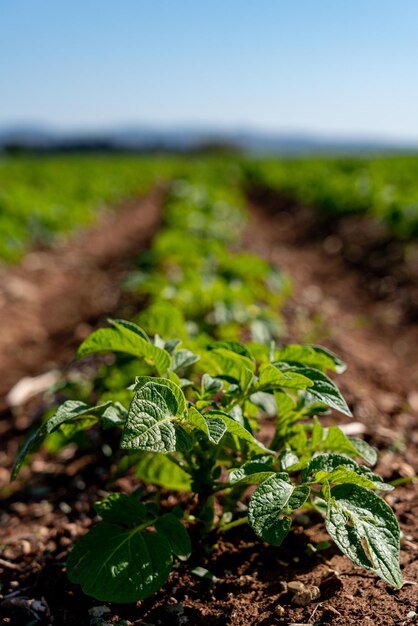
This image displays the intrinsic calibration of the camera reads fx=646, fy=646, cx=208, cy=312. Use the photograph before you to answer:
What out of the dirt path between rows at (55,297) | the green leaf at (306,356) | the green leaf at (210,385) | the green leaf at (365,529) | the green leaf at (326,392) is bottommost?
the dirt path between rows at (55,297)

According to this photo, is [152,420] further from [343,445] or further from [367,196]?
[367,196]

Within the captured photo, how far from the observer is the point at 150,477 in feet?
7.66

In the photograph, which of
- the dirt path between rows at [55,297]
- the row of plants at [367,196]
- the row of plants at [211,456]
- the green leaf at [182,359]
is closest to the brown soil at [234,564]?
the row of plants at [211,456]

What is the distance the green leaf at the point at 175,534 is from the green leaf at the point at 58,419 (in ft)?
1.25

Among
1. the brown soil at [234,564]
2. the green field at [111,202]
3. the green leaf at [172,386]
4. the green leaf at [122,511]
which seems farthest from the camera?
the green field at [111,202]

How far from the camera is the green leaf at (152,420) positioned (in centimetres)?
162

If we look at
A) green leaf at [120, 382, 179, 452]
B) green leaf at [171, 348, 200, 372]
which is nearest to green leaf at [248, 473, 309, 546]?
green leaf at [120, 382, 179, 452]

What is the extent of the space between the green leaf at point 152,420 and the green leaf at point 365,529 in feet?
1.54

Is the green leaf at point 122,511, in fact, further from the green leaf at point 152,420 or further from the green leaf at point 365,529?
the green leaf at point 365,529

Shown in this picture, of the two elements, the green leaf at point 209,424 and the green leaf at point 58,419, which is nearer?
the green leaf at point 209,424

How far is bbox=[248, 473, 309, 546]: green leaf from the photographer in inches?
65.4

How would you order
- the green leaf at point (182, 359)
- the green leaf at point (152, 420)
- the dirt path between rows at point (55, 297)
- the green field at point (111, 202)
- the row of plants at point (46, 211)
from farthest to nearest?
the green field at point (111, 202) < the row of plants at point (46, 211) < the dirt path between rows at point (55, 297) < the green leaf at point (182, 359) < the green leaf at point (152, 420)

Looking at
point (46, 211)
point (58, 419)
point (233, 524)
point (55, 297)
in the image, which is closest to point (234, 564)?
point (233, 524)

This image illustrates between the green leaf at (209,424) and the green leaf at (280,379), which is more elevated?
the green leaf at (280,379)
